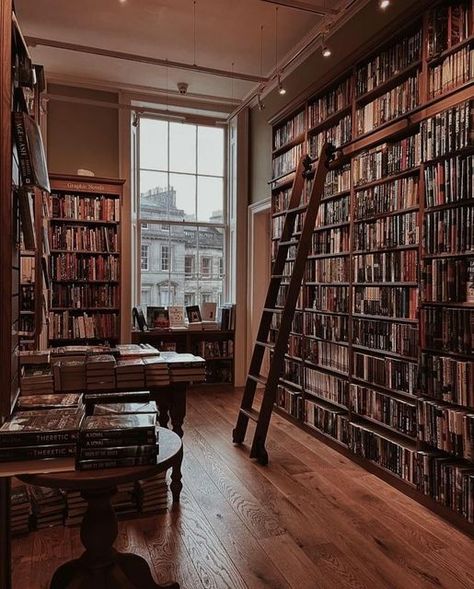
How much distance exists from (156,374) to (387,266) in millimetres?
1650

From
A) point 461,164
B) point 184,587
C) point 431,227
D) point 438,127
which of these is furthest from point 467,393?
point 184,587

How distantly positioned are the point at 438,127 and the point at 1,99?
2.21 metres

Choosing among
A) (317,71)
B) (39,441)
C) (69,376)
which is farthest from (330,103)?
(39,441)

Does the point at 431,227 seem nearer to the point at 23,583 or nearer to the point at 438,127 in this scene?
the point at 438,127

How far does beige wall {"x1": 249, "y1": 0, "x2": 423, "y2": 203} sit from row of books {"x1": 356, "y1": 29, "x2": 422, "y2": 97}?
0.33ft

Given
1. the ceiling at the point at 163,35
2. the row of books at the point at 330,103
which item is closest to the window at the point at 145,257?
the ceiling at the point at 163,35

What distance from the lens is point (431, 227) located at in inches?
106

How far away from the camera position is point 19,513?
2.44 metres

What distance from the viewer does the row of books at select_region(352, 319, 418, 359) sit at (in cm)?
290

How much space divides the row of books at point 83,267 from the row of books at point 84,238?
90 millimetres

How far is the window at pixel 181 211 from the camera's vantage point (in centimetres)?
579

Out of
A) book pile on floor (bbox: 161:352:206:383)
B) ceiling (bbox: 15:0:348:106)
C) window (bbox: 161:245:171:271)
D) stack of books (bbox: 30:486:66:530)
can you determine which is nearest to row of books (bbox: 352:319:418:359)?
book pile on floor (bbox: 161:352:206:383)

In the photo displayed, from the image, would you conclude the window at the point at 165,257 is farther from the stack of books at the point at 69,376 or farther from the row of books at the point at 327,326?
the stack of books at the point at 69,376

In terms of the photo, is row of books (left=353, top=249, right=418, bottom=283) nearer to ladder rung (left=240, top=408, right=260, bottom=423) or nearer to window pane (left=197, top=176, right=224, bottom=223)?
ladder rung (left=240, top=408, right=260, bottom=423)
